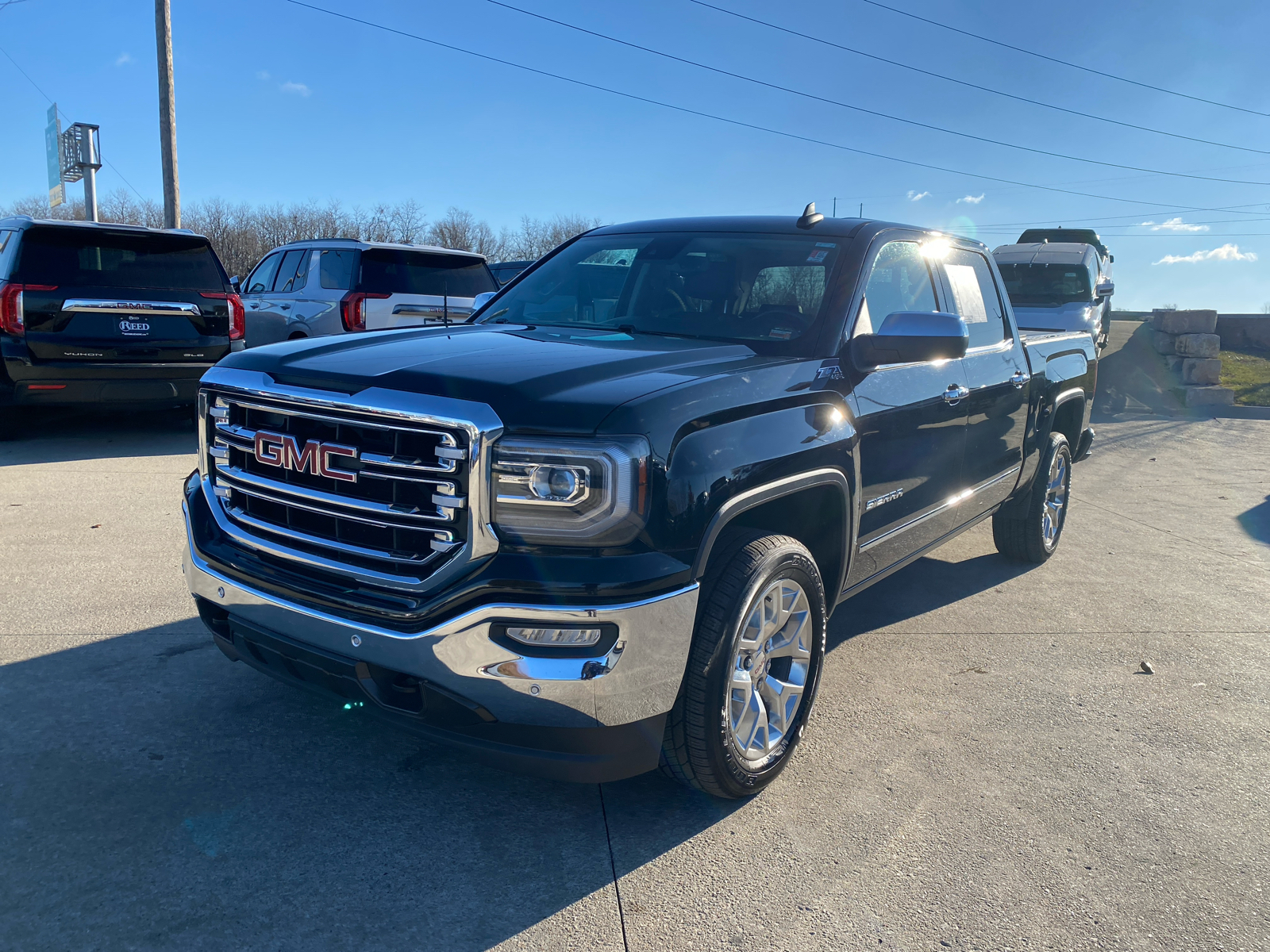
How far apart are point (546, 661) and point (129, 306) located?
7208mm

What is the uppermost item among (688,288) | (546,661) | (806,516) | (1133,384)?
(688,288)

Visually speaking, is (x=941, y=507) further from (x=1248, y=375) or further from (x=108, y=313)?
(x=1248, y=375)

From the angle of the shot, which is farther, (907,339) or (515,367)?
(907,339)

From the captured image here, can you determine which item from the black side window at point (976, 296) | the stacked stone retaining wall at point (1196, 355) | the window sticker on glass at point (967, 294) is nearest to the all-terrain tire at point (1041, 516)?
the black side window at point (976, 296)

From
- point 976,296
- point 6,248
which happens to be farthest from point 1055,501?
point 6,248

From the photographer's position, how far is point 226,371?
3.00 metres

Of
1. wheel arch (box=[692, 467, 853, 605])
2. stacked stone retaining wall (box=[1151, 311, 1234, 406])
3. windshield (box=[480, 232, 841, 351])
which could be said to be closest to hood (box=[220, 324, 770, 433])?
windshield (box=[480, 232, 841, 351])

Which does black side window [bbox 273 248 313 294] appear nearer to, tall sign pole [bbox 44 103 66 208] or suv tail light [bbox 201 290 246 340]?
suv tail light [bbox 201 290 246 340]

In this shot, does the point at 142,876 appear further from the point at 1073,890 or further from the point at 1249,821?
the point at 1249,821

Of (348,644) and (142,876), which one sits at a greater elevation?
(348,644)

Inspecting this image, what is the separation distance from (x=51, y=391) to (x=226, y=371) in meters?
5.87

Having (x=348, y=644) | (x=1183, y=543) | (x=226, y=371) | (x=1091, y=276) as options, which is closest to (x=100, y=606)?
(x=226, y=371)

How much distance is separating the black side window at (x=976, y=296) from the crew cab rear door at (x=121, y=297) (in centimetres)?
662

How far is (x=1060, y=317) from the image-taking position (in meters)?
14.0
